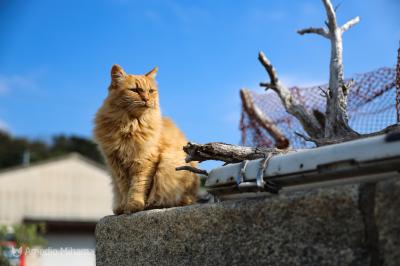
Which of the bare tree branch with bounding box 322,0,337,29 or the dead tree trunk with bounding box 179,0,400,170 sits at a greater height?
the bare tree branch with bounding box 322,0,337,29

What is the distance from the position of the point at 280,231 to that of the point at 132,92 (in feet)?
6.51

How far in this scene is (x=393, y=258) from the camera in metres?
1.65

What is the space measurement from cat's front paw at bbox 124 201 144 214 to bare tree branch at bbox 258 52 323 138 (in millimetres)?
1825

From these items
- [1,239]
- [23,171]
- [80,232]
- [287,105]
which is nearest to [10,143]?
[23,171]

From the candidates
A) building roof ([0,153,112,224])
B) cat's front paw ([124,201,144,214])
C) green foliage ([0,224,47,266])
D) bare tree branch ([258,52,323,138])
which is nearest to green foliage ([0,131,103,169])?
building roof ([0,153,112,224])

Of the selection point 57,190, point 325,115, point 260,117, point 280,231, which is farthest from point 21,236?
point 57,190

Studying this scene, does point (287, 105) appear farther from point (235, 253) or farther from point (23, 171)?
point (23, 171)

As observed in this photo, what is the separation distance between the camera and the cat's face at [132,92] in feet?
11.9

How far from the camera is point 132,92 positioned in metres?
3.67

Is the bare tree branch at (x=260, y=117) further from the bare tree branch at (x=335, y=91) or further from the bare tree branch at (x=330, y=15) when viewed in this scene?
the bare tree branch at (x=330, y=15)

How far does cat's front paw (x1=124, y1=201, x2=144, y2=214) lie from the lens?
3.17m

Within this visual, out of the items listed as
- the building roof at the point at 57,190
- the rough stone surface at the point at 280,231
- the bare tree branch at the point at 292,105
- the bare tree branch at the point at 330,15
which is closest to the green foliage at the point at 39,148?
the building roof at the point at 57,190

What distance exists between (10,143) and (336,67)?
47083 mm

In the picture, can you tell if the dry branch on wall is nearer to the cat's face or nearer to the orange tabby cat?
the orange tabby cat
